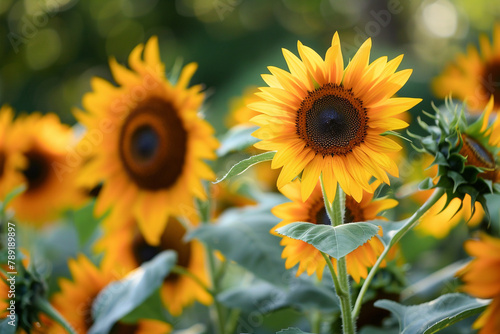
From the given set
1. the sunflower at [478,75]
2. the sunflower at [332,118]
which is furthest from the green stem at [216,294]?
the sunflower at [478,75]

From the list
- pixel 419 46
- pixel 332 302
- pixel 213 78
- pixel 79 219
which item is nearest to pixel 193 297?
pixel 79 219

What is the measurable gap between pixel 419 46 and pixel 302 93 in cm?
349

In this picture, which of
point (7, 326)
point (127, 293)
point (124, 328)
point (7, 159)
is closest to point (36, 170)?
point (7, 159)

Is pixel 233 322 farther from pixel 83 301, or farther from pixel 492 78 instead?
pixel 492 78

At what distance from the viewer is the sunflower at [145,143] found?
1.08 meters

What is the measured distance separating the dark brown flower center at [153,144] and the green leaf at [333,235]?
1.87 ft

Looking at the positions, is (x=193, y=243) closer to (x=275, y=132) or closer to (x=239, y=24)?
(x=275, y=132)

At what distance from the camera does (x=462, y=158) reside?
64cm

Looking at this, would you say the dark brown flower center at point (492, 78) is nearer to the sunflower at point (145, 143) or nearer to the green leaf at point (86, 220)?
the sunflower at point (145, 143)

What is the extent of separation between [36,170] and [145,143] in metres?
0.63

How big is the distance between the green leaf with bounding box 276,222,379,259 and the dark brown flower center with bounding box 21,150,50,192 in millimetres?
1246

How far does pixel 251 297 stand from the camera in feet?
3.04

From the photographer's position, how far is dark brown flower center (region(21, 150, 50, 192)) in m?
1.67

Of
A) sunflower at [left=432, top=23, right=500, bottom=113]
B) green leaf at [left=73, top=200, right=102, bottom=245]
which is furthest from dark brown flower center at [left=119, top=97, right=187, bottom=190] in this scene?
sunflower at [left=432, top=23, right=500, bottom=113]
